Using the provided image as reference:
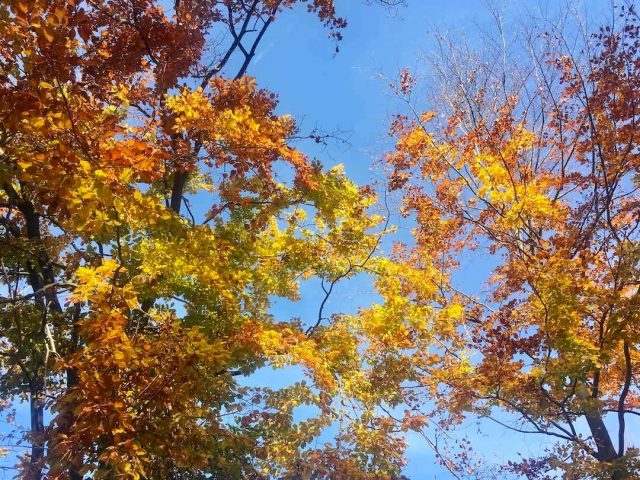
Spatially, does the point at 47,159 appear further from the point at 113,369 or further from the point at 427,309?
the point at 427,309

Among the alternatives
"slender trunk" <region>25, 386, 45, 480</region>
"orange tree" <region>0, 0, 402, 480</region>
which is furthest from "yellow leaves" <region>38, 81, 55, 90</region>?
"slender trunk" <region>25, 386, 45, 480</region>

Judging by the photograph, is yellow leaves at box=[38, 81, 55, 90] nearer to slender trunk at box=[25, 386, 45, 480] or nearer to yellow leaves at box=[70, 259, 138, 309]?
yellow leaves at box=[70, 259, 138, 309]

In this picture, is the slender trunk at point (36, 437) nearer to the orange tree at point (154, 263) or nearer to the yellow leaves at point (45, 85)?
the orange tree at point (154, 263)

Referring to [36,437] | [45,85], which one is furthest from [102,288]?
[36,437]

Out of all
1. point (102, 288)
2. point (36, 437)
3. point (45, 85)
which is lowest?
point (36, 437)

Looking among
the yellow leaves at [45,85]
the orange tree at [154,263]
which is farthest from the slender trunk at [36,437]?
the yellow leaves at [45,85]

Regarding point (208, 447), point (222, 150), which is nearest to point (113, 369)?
point (208, 447)

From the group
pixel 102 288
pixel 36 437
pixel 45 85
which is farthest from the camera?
pixel 36 437

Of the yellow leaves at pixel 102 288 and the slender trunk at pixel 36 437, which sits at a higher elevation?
the yellow leaves at pixel 102 288

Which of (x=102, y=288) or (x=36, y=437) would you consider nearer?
(x=102, y=288)

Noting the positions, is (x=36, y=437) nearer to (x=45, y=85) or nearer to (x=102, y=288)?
(x=102, y=288)

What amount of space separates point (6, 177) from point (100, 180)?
1.38 metres

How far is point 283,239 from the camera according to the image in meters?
8.52

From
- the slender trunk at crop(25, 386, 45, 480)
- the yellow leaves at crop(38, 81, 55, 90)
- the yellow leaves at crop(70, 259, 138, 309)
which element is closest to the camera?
the yellow leaves at crop(38, 81, 55, 90)
